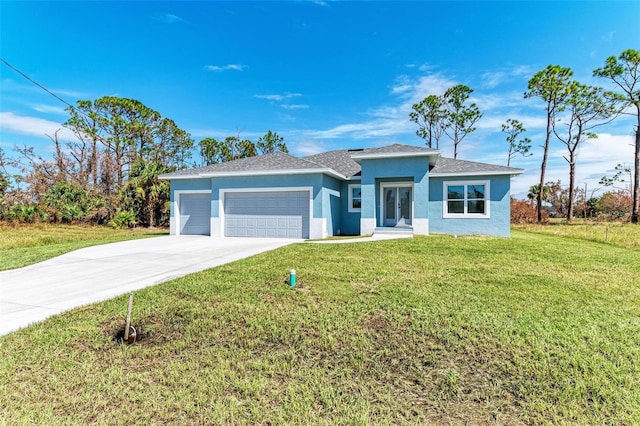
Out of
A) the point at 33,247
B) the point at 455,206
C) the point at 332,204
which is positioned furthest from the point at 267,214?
the point at 455,206

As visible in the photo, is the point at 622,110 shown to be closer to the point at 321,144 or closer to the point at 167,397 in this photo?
the point at 321,144

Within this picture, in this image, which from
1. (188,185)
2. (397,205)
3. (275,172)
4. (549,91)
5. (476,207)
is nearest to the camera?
(275,172)

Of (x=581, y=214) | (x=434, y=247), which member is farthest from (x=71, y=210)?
(x=581, y=214)

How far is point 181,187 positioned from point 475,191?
15.5 meters

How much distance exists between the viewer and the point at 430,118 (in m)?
33.8

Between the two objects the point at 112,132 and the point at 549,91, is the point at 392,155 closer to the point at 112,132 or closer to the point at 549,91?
the point at 549,91

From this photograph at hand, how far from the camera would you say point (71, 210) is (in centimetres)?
2064

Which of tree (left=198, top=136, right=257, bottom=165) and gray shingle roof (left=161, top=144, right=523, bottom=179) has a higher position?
tree (left=198, top=136, right=257, bottom=165)

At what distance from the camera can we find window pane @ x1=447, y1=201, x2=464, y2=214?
48.3 feet

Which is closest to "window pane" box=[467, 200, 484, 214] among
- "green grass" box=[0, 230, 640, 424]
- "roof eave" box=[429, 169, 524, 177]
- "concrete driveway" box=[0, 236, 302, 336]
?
"roof eave" box=[429, 169, 524, 177]

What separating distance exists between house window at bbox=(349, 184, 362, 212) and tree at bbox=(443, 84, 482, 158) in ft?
75.8

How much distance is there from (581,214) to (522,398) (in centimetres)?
3875

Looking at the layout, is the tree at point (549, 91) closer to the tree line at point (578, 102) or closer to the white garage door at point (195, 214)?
the tree line at point (578, 102)

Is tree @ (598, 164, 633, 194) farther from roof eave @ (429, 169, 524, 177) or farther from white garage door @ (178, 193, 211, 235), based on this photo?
white garage door @ (178, 193, 211, 235)
